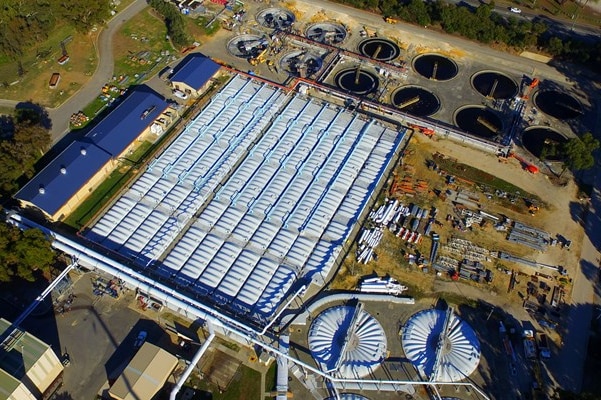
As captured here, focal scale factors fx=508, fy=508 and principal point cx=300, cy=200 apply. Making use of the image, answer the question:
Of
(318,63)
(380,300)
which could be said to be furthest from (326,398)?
(318,63)

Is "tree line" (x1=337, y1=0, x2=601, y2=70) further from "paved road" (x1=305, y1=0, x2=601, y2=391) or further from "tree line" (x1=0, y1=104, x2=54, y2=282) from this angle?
"tree line" (x1=0, y1=104, x2=54, y2=282)

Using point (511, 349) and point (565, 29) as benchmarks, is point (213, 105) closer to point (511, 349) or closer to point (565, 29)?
point (511, 349)

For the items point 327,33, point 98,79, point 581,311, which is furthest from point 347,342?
point 98,79

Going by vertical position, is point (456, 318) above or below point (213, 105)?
below

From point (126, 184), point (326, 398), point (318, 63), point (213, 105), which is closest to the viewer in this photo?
point (326, 398)

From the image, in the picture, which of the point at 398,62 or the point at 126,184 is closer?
the point at 126,184

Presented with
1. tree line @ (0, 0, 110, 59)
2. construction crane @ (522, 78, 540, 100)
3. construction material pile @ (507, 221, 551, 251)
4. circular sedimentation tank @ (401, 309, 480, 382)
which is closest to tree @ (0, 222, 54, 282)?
circular sedimentation tank @ (401, 309, 480, 382)
